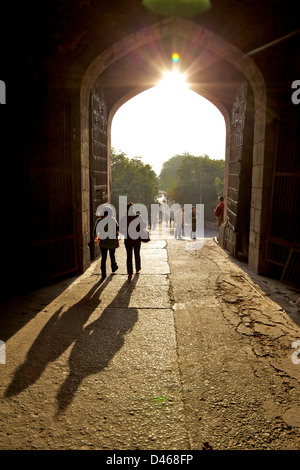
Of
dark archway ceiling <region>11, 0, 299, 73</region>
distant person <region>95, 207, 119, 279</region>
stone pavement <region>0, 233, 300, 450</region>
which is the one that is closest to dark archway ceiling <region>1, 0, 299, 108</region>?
dark archway ceiling <region>11, 0, 299, 73</region>

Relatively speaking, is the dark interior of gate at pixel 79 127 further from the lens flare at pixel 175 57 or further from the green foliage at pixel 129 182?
the green foliage at pixel 129 182

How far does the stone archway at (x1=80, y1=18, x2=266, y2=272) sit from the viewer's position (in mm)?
6918

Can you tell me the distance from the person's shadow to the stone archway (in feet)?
9.76

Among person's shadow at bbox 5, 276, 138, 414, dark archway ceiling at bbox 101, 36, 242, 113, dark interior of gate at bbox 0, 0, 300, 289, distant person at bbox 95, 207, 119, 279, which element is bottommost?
person's shadow at bbox 5, 276, 138, 414

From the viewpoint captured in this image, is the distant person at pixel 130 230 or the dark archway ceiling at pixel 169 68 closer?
the distant person at pixel 130 230

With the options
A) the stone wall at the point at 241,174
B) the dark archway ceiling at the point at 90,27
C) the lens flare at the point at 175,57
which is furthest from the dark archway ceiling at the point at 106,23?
the lens flare at the point at 175,57

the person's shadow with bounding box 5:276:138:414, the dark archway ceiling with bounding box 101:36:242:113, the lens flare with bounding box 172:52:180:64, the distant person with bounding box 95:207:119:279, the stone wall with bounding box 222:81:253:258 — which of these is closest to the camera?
the person's shadow with bounding box 5:276:138:414

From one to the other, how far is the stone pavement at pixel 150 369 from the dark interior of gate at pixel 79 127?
980mm

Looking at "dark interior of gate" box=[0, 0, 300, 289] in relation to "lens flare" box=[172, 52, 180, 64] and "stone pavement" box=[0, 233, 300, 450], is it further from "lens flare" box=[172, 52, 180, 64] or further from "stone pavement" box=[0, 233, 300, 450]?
"lens flare" box=[172, 52, 180, 64]

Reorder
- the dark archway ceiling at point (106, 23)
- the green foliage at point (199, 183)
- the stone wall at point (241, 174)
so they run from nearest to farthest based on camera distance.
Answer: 1. the dark archway ceiling at point (106, 23)
2. the stone wall at point (241, 174)
3. the green foliage at point (199, 183)

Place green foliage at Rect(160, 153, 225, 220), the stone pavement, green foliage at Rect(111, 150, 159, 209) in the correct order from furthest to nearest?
green foliage at Rect(160, 153, 225, 220), green foliage at Rect(111, 150, 159, 209), the stone pavement

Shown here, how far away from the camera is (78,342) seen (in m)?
4.11

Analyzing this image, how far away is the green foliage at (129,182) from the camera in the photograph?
40.1 metres
